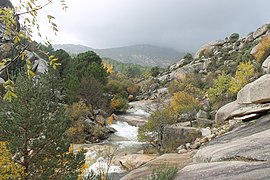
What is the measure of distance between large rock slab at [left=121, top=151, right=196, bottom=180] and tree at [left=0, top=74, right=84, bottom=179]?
8.29 feet

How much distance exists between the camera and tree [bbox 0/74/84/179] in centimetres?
990

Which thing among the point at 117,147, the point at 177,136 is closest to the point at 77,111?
the point at 117,147

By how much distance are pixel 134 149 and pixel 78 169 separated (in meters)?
11.7

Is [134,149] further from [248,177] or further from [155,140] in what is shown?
[248,177]

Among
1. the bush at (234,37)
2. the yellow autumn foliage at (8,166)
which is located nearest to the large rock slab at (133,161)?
the yellow autumn foliage at (8,166)

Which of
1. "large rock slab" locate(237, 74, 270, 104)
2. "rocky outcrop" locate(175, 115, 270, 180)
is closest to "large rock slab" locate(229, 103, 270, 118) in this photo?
"large rock slab" locate(237, 74, 270, 104)

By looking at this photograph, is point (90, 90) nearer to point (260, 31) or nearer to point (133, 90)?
point (133, 90)

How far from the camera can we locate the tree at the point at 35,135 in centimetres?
990

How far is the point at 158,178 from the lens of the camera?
28.6ft

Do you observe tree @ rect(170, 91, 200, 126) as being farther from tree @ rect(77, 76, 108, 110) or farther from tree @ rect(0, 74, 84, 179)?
tree @ rect(0, 74, 84, 179)

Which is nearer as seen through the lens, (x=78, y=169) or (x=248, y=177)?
(x=248, y=177)

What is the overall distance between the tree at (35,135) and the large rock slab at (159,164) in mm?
2527

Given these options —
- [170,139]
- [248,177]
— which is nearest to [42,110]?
[248,177]

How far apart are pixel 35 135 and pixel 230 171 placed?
702cm
